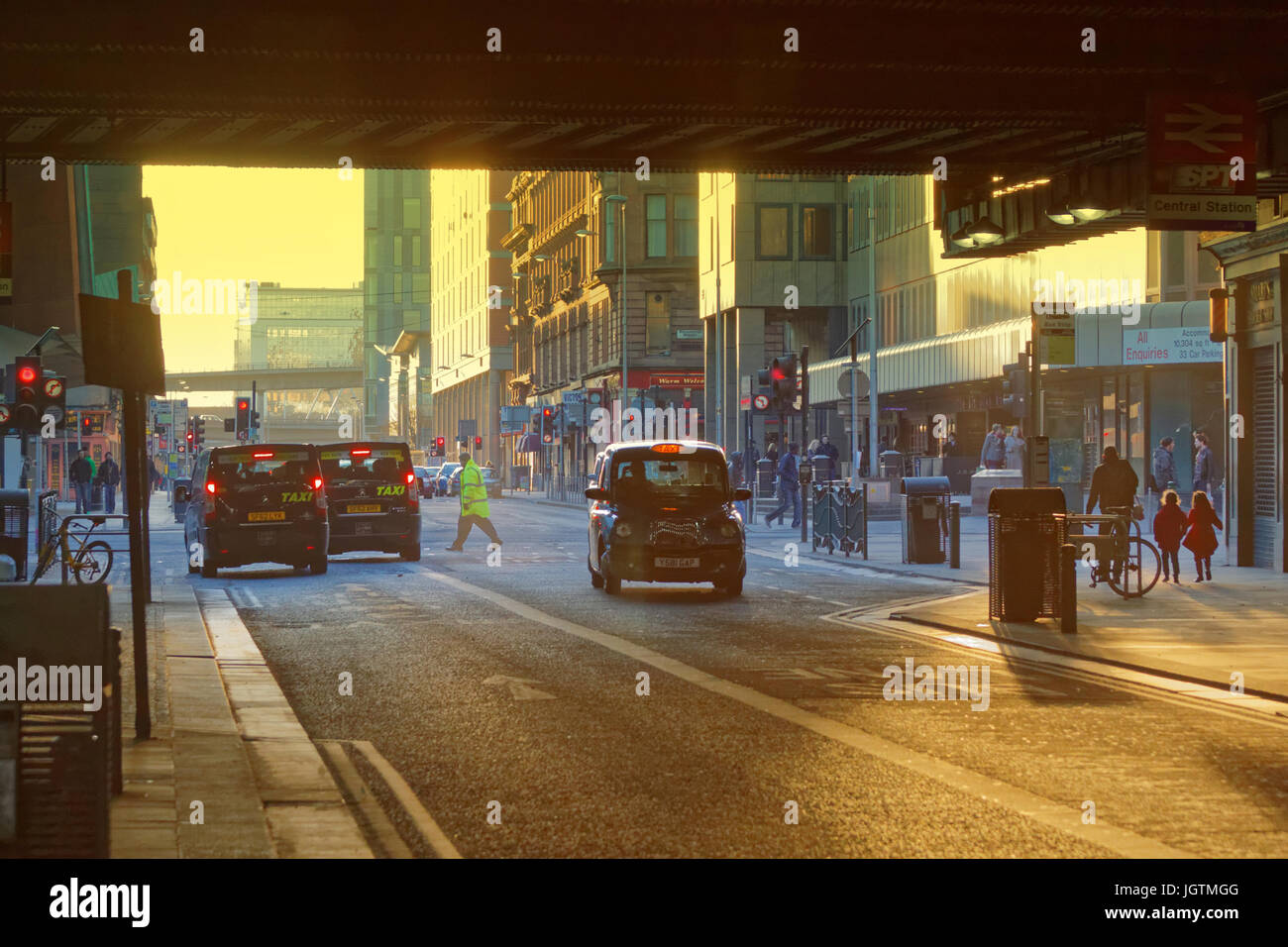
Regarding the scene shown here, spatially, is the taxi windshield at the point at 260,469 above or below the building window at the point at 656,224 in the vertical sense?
below

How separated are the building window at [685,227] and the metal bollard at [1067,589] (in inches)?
2572

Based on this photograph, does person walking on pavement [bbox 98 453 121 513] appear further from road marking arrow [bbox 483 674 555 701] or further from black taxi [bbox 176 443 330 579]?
road marking arrow [bbox 483 674 555 701]

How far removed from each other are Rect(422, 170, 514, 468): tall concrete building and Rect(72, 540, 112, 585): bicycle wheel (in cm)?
8437

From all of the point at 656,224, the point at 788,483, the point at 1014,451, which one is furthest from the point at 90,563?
the point at 656,224

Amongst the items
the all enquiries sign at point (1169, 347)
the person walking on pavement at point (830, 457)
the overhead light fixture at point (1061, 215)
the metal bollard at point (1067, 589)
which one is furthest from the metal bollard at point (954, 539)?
the all enquiries sign at point (1169, 347)

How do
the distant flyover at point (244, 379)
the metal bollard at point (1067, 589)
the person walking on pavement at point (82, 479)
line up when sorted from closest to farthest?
the metal bollard at point (1067, 589), the person walking on pavement at point (82, 479), the distant flyover at point (244, 379)

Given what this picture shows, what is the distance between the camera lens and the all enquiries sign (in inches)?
1777

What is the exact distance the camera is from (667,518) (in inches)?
783

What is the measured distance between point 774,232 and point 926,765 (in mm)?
60652

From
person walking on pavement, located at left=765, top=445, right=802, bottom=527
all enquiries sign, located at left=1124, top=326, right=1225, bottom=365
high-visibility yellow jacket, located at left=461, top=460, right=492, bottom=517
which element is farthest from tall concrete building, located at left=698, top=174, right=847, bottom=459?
high-visibility yellow jacket, located at left=461, top=460, right=492, bottom=517

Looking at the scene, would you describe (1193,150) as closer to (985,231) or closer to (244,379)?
(985,231)

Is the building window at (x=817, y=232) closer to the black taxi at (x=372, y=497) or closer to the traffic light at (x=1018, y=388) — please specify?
the black taxi at (x=372, y=497)

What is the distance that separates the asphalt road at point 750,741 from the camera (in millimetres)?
7433

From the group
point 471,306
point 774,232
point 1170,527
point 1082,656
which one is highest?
point 471,306
